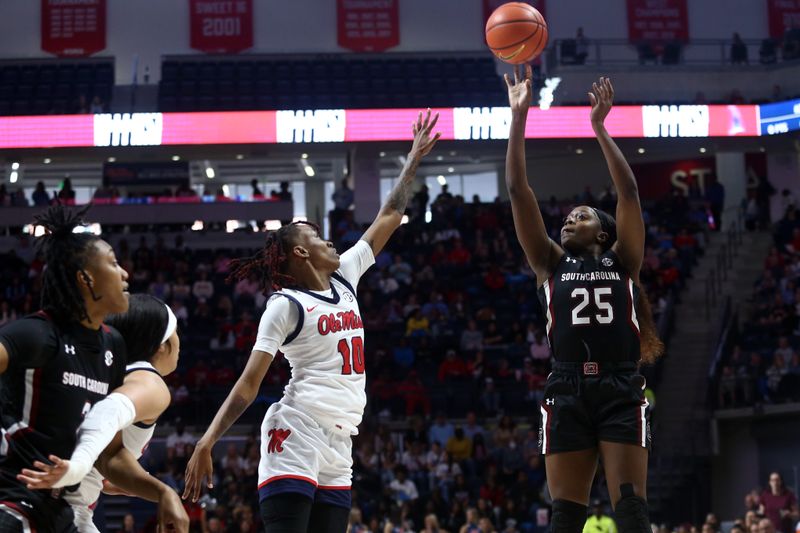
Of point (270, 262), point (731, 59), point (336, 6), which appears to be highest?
point (336, 6)

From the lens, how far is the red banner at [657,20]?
1129 inches

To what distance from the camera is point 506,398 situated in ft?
58.7

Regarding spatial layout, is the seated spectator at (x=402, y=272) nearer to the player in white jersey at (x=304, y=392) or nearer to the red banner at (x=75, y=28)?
the red banner at (x=75, y=28)

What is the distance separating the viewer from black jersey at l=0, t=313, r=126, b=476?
3.37 m

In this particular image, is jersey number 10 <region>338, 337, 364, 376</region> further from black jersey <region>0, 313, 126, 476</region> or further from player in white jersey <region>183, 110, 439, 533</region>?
black jersey <region>0, 313, 126, 476</region>

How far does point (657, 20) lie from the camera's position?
28891mm

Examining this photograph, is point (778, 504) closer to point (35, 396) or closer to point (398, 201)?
point (398, 201)

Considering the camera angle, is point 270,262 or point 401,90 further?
point 401,90

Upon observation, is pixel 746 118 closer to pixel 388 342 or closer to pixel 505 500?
pixel 388 342

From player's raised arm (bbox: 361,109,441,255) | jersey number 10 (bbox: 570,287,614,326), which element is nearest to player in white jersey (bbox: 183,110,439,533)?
player's raised arm (bbox: 361,109,441,255)

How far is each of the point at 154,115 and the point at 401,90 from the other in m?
5.40

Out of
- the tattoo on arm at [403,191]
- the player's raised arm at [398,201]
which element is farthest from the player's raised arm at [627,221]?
the tattoo on arm at [403,191]

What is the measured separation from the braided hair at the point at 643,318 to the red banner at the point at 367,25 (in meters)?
23.6

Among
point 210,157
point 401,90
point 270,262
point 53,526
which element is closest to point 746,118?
point 401,90
